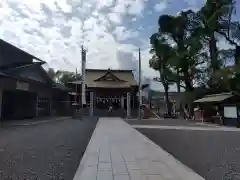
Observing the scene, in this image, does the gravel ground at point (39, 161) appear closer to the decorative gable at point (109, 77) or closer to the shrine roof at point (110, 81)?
the shrine roof at point (110, 81)

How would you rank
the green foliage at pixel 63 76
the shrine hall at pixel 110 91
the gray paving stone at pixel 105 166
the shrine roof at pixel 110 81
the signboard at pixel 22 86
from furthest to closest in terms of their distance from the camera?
the green foliage at pixel 63 76 → the shrine roof at pixel 110 81 → the shrine hall at pixel 110 91 → the signboard at pixel 22 86 → the gray paving stone at pixel 105 166

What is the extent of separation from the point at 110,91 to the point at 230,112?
20.0 m

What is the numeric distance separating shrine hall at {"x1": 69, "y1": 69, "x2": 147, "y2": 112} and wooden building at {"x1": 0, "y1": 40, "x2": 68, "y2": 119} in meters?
9.92

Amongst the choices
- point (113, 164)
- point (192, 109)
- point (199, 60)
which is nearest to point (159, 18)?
point (199, 60)

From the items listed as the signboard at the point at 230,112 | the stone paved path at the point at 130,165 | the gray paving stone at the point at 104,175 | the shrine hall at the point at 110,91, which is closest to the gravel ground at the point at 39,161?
the stone paved path at the point at 130,165

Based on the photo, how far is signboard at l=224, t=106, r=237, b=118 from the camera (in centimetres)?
2153

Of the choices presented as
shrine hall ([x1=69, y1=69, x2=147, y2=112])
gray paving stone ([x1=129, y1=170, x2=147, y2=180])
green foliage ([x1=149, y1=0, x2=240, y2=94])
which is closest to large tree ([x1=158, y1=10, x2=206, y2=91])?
green foliage ([x1=149, y1=0, x2=240, y2=94])

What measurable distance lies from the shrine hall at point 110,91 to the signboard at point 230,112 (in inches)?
623

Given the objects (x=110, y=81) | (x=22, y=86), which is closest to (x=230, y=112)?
(x=22, y=86)

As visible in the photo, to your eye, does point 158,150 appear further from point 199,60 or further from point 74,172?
point 199,60

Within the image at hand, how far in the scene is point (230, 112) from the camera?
2234 centimetres

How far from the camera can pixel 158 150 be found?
29.2 feet

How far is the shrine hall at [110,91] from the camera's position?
3878 cm

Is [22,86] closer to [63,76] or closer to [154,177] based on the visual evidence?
[154,177]
